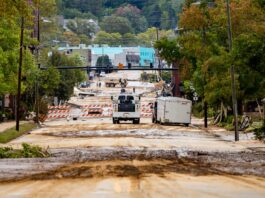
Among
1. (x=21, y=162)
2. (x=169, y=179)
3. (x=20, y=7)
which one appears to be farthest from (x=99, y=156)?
(x=169, y=179)

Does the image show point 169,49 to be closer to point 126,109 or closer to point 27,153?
point 126,109

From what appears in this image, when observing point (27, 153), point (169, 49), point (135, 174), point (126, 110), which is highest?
point (169, 49)

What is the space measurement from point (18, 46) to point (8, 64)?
67.1 inches

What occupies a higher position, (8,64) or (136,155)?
(8,64)

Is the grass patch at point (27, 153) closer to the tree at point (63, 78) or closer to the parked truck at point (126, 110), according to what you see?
the parked truck at point (126, 110)

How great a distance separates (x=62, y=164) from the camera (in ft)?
87.4

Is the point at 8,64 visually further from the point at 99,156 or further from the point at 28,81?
the point at 99,156

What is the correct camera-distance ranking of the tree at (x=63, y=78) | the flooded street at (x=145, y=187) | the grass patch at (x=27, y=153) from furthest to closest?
1. the tree at (x=63, y=78)
2. the grass patch at (x=27, y=153)
3. the flooded street at (x=145, y=187)

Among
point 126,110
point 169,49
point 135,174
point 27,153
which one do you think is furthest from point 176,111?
point 135,174

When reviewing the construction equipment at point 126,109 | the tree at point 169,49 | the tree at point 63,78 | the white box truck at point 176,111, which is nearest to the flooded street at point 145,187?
the white box truck at point 176,111

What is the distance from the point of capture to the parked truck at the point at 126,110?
7787 centimetres

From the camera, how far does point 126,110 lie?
256 ft

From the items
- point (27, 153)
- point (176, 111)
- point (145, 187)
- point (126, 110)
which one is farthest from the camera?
point (126, 110)

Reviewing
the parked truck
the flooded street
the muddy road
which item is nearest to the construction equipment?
the parked truck
